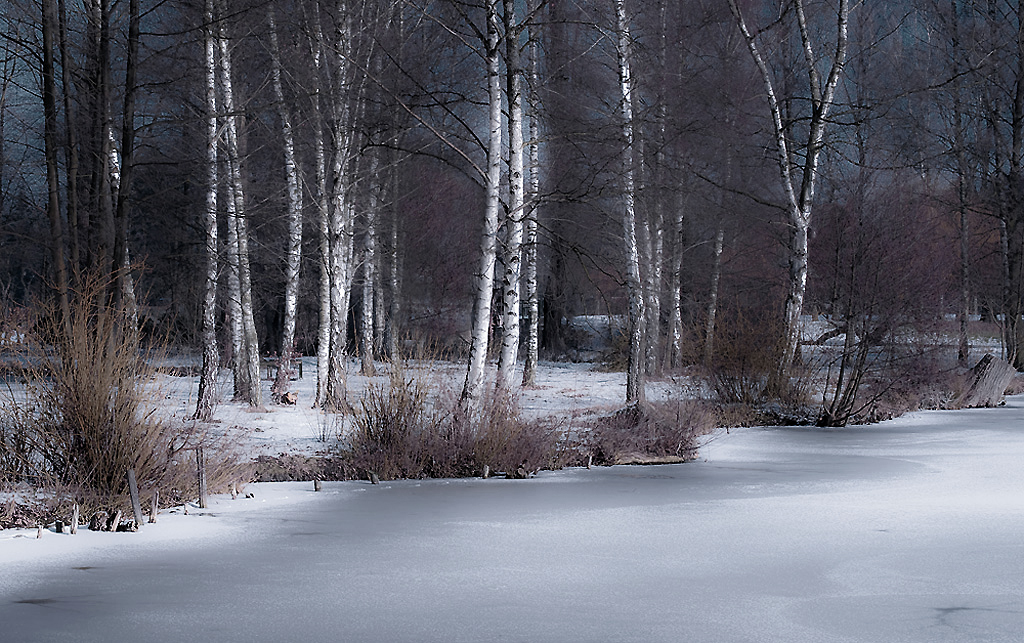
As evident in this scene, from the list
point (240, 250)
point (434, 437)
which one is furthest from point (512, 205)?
point (240, 250)

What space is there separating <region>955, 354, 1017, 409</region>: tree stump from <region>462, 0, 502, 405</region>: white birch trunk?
9976mm

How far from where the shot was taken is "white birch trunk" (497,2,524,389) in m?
10.5

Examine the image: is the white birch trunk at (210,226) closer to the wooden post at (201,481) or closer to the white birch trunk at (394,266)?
the wooden post at (201,481)

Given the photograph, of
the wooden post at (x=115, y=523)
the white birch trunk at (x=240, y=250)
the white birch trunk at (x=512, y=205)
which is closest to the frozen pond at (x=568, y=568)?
the wooden post at (x=115, y=523)

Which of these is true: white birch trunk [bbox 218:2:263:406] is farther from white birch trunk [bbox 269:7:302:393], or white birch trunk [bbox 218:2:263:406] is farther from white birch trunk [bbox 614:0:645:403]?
white birch trunk [bbox 614:0:645:403]

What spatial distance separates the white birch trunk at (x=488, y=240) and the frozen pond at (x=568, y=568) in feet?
4.61

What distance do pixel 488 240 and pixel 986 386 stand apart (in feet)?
34.9

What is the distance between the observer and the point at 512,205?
34.8 ft

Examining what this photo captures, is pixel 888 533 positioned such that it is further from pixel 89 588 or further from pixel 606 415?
pixel 606 415

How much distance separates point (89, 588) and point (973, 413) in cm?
1386

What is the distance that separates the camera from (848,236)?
1401 centimetres

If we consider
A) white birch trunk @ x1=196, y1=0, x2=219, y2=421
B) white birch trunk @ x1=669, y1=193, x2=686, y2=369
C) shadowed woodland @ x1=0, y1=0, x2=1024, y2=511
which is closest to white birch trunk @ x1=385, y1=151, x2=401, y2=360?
shadowed woodland @ x1=0, y1=0, x2=1024, y2=511

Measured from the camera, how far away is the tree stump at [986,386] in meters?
16.2

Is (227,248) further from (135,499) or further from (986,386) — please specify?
(986,386)
